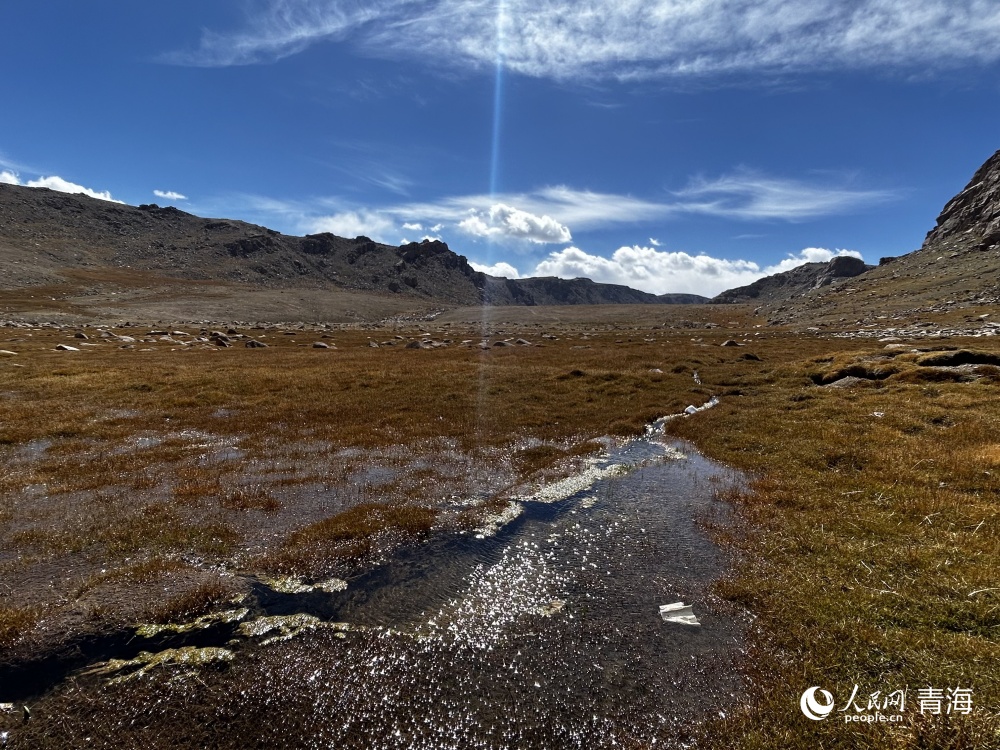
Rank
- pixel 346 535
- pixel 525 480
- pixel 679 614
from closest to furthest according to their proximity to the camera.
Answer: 1. pixel 679 614
2. pixel 346 535
3. pixel 525 480

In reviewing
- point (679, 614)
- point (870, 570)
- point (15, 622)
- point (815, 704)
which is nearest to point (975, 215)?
point (870, 570)

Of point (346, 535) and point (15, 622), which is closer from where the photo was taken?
point (15, 622)

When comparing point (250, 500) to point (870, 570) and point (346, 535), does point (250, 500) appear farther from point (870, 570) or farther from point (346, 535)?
point (870, 570)

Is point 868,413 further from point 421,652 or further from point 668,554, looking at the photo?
point 421,652

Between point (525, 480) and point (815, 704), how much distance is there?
9.80m

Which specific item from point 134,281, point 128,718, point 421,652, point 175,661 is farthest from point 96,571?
point 134,281

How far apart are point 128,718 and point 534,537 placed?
803cm

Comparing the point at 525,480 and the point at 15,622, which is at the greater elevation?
the point at 525,480

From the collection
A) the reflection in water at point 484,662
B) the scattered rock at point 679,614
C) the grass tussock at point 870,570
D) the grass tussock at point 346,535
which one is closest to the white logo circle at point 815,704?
the grass tussock at point 870,570

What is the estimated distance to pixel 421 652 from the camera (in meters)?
7.50

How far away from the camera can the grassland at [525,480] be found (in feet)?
23.1

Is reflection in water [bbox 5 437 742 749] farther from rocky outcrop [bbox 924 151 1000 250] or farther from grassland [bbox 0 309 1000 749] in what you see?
rocky outcrop [bbox 924 151 1000 250]

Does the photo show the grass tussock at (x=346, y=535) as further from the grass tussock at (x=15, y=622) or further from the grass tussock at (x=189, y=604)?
the grass tussock at (x=15, y=622)

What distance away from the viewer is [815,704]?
6.22m
